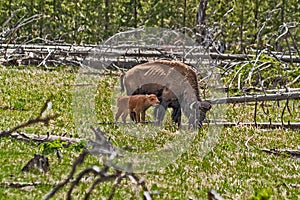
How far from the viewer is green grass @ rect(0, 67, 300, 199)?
753 cm

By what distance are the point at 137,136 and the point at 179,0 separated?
33.1 metres

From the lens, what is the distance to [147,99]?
41.5 ft

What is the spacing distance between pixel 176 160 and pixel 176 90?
3.93 m

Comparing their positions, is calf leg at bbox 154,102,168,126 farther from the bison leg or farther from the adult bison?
the bison leg

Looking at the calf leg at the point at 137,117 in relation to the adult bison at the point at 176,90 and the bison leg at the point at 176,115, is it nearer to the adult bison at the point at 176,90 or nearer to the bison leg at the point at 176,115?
the adult bison at the point at 176,90

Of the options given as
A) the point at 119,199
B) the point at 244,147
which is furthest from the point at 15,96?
the point at 119,199

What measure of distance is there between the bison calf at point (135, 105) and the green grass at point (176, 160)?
37 centimetres

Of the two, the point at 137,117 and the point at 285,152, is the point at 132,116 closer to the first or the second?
the point at 137,117

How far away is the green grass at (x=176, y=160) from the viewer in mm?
7531

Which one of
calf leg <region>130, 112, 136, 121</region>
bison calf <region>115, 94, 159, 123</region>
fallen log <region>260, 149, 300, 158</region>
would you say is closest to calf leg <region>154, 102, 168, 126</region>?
bison calf <region>115, 94, 159, 123</region>

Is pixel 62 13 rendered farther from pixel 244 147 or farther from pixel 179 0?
pixel 244 147

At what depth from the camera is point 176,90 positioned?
13.5m

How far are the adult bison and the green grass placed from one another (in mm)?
294

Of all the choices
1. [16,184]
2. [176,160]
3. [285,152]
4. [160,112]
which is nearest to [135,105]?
[160,112]
